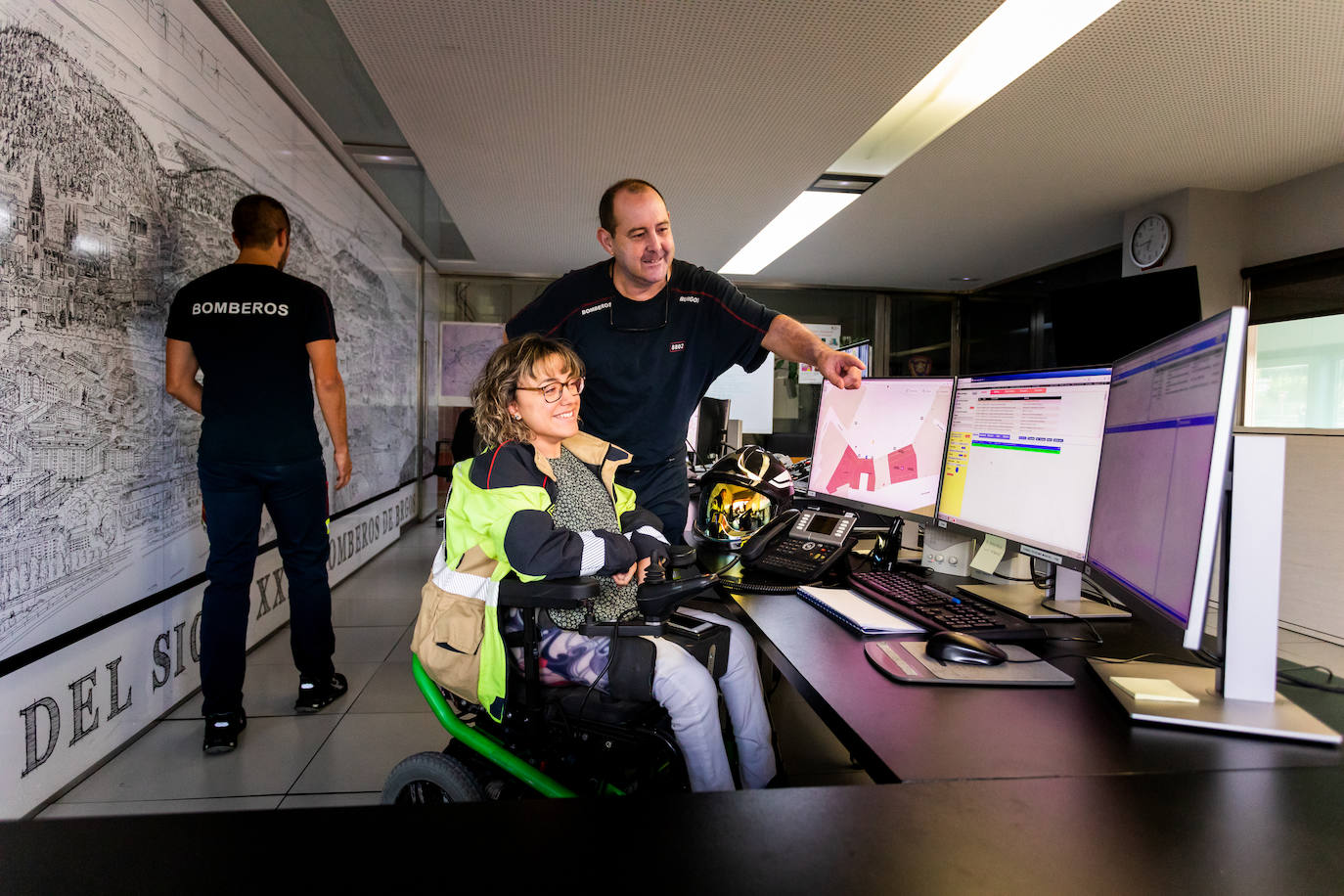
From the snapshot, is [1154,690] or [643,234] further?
[643,234]

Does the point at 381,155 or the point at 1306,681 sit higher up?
the point at 381,155

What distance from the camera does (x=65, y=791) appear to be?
2004 millimetres

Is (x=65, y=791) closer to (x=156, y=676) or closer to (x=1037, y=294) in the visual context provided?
(x=156, y=676)

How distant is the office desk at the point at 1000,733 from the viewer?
2.52 feet

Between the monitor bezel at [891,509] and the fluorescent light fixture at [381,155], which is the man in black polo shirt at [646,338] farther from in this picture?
the fluorescent light fixture at [381,155]

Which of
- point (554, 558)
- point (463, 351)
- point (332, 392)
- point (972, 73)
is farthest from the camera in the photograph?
point (463, 351)

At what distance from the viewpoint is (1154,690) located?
940 mm

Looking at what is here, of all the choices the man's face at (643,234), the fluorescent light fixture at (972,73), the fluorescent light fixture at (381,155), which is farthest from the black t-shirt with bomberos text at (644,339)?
the fluorescent light fixture at (381,155)

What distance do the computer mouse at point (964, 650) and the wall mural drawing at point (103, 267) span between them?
2103 millimetres

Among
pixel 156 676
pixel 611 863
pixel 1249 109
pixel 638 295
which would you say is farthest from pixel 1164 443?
pixel 1249 109

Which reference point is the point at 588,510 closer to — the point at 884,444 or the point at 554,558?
the point at 554,558

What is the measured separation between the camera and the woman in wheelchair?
132 cm

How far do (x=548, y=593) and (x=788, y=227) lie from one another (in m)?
5.22

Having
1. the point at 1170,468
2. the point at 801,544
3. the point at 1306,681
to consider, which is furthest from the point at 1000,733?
the point at 801,544
